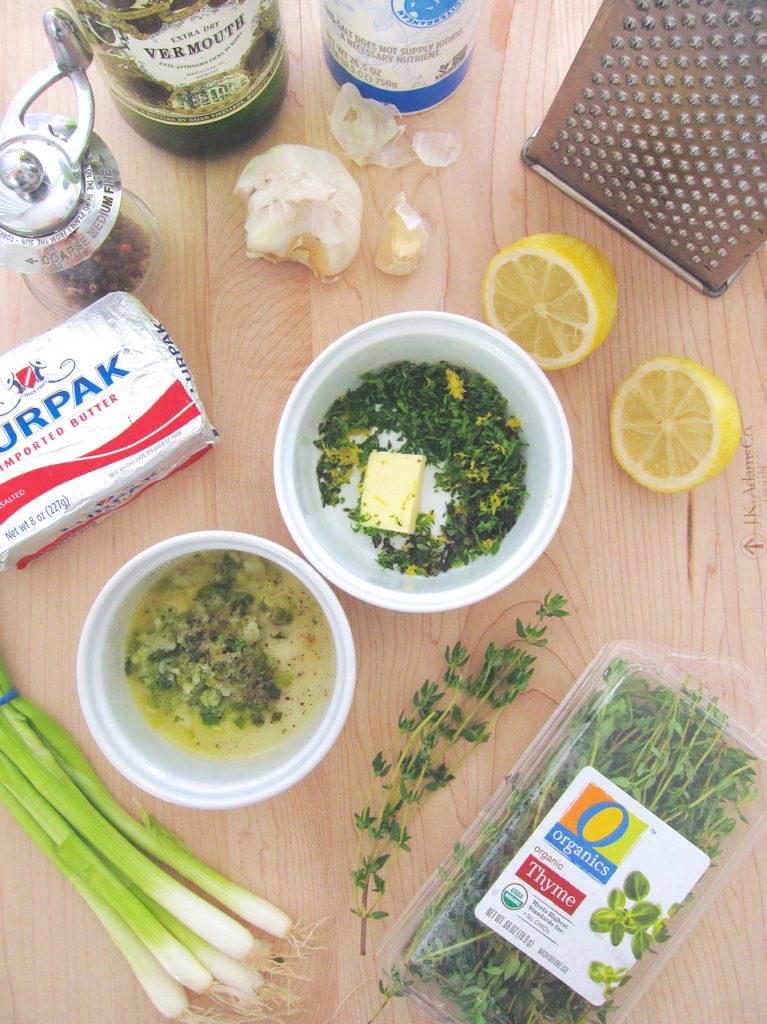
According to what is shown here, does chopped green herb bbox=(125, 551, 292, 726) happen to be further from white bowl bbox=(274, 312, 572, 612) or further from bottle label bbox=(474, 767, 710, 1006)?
bottle label bbox=(474, 767, 710, 1006)

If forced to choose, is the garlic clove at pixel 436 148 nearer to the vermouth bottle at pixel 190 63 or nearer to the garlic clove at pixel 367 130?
the garlic clove at pixel 367 130

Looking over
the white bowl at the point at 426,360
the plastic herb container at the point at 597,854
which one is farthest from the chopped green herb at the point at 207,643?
the plastic herb container at the point at 597,854

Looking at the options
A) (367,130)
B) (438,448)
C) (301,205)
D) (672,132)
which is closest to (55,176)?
(301,205)

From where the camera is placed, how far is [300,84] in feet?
3.56

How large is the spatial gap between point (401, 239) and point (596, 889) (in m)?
0.82

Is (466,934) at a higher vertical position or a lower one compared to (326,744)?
lower

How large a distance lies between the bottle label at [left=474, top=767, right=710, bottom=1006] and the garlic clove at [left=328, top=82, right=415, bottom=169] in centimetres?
84

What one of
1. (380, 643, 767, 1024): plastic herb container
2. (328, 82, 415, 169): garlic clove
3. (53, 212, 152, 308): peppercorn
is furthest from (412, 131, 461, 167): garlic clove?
(380, 643, 767, 1024): plastic herb container

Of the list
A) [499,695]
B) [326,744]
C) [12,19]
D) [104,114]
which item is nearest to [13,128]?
[104,114]

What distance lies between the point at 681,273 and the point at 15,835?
1.17m

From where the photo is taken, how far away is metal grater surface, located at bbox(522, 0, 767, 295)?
2.50 ft

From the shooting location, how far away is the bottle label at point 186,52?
76 centimetres

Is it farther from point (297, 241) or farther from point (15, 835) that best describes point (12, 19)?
point (15, 835)

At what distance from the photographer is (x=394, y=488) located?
1.01m
